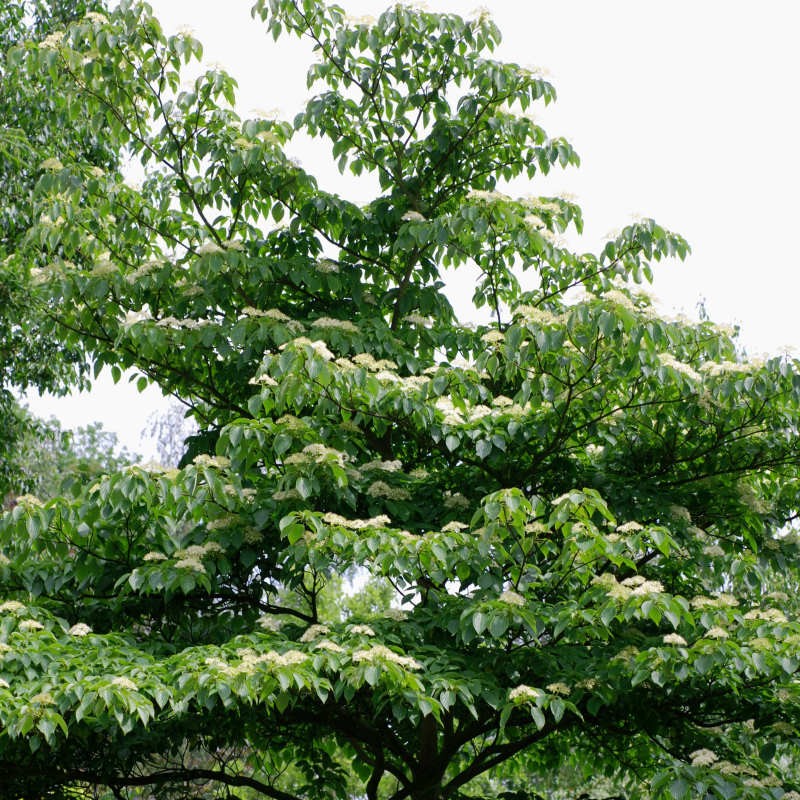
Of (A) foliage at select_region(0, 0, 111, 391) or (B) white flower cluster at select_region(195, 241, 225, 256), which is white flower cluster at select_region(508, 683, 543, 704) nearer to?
(B) white flower cluster at select_region(195, 241, 225, 256)

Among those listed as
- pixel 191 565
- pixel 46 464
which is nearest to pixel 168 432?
pixel 46 464

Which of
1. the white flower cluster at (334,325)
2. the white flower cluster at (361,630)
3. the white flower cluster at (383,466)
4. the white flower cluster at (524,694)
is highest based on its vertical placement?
the white flower cluster at (334,325)

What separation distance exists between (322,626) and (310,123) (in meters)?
3.34

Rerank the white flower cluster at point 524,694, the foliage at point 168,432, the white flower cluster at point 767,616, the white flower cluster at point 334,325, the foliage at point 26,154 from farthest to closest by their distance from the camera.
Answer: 1. the foliage at point 168,432
2. the foliage at point 26,154
3. the white flower cluster at point 334,325
4. the white flower cluster at point 767,616
5. the white flower cluster at point 524,694

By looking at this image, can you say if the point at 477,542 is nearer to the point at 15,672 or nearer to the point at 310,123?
the point at 15,672

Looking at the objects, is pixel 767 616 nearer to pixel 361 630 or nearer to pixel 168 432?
pixel 361 630

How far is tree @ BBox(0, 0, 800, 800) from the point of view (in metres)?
4.44

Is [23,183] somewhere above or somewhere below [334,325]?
above

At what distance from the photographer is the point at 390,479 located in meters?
5.62

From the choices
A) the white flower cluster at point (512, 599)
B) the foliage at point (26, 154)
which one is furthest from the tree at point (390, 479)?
the foliage at point (26, 154)

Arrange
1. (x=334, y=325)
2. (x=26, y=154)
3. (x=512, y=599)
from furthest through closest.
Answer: (x=26, y=154), (x=334, y=325), (x=512, y=599)

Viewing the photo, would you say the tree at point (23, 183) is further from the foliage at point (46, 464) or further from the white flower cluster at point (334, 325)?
the white flower cluster at point (334, 325)

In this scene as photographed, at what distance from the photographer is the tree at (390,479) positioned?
14.6 ft

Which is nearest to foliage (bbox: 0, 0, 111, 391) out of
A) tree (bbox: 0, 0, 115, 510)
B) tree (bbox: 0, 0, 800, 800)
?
tree (bbox: 0, 0, 115, 510)
